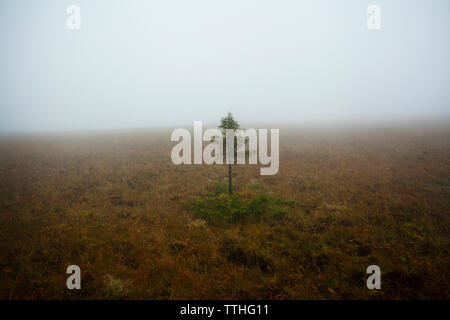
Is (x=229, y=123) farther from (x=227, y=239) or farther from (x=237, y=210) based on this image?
(x=227, y=239)

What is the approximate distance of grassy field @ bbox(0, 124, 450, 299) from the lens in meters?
3.58

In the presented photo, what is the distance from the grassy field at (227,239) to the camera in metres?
3.58

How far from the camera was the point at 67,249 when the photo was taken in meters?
4.76

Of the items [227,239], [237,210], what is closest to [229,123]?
[237,210]

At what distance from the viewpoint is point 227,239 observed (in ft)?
16.7

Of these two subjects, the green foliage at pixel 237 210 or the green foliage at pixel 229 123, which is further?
the green foliage at pixel 229 123

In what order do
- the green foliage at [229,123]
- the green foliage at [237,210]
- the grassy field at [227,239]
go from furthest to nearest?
the green foliage at [229,123] → the green foliage at [237,210] → the grassy field at [227,239]

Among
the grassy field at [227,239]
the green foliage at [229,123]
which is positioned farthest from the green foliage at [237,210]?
the green foliage at [229,123]

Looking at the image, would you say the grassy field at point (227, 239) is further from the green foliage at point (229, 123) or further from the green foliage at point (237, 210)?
the green foliage at point (229, 123)

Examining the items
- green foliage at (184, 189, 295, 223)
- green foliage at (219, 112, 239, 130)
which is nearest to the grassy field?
green foliage at (184, 189, 295, 223)

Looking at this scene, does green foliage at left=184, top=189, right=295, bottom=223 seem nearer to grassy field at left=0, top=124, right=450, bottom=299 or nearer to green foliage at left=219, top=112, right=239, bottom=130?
grassy field at left=0, top=124, right=450, bottom=299
